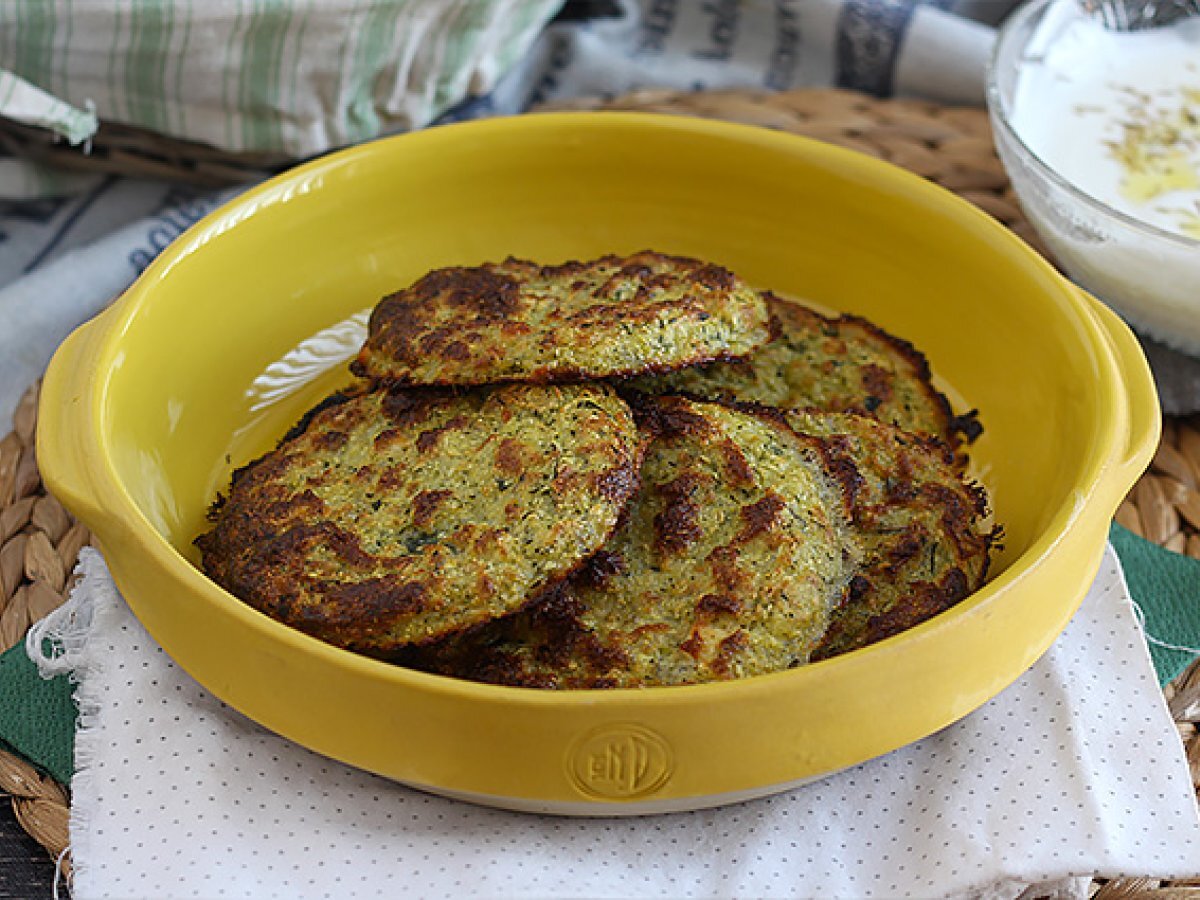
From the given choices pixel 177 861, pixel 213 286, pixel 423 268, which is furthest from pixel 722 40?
pixel 177 861

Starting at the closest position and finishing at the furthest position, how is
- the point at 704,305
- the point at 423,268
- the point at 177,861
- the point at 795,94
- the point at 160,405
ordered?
the point at 177,861
the point at 704,305
the point at 160,405
the point at 423,268
the point at 795,94

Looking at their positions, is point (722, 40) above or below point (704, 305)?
below

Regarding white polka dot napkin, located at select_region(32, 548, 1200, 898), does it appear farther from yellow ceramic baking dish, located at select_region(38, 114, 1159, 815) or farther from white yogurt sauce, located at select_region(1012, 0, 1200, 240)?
white yogurt sauce, located at select_region(1012, 0, 1200, 240)

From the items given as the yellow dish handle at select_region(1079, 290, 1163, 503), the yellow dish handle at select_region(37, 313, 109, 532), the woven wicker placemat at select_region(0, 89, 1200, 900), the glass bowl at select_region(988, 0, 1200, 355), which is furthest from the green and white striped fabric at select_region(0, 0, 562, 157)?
the yellow dish handle at select_region(1079, 290, 1163, 503)

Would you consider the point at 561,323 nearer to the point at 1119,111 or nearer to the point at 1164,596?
the point at 1164,596

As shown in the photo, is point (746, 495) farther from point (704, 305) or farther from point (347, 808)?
point (347, 808)

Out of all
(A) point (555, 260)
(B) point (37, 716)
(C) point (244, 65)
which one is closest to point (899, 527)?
(A) point (555, 260)

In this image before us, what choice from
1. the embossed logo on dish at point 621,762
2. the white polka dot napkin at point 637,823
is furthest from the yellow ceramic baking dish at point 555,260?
the white polka dot napkin at point 637,823
